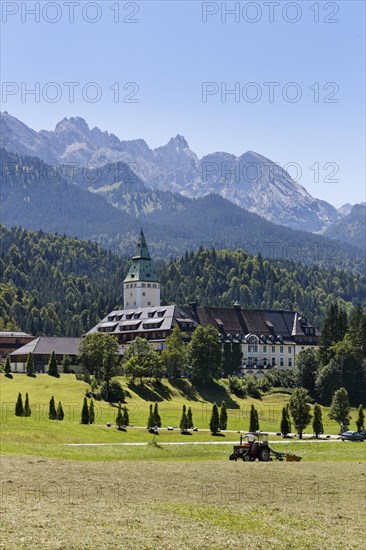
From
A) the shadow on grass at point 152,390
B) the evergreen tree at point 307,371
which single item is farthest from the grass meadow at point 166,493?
the evergreen tree at point 307,371

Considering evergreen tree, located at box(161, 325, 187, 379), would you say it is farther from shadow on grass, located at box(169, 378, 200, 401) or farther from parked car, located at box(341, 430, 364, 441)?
parked car, located at box(341, 430, 364, 441)

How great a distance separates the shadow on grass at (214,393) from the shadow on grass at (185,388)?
1.23 meters

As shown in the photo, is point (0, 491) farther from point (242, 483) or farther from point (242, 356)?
point (242, 356)

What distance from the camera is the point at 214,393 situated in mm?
148125

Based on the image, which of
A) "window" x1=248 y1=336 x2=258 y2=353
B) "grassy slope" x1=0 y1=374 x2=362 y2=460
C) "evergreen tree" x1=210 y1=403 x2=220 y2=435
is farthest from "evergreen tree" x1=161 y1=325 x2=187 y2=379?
"evergreen tree" x1=210 y1=403 x2=220 y2=435

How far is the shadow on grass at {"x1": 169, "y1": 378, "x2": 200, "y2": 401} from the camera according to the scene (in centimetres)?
14350

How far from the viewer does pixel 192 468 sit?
57688mm

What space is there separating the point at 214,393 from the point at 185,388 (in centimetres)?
528

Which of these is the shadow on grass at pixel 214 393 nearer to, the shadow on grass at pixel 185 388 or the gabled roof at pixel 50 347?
the shadow on grass at pixel 185 388

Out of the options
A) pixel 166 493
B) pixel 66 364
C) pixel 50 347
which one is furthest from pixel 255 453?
pixel 50 347

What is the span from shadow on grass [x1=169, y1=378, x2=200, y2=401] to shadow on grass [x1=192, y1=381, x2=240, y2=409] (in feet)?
4.03

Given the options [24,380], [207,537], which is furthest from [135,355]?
[207,537]

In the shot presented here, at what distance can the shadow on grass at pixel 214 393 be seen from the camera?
465 ft

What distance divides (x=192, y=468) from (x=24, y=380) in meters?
79.4
